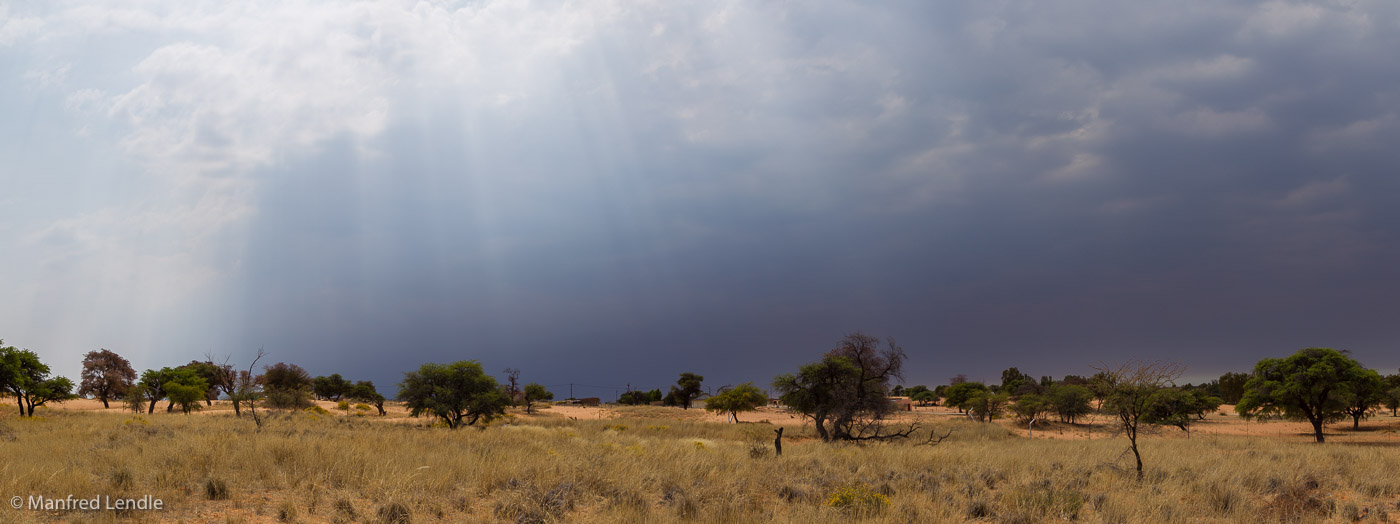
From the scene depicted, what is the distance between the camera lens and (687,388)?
328 ft

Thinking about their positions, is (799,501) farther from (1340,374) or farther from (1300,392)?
(1340,374)

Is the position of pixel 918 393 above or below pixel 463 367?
below

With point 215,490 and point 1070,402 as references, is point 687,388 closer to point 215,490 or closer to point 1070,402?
point 1070,402

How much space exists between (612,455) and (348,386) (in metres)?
86.1

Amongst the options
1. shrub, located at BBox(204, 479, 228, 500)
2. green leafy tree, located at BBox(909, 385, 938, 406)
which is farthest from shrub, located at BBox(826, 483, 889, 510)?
green leafy tree, located at BBox(909, 385, 938, 406)

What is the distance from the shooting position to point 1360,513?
11977 millimetres

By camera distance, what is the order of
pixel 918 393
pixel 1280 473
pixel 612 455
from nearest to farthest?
1. pixel 612 455
2. pixel 1280 473
3. pixel 918 393

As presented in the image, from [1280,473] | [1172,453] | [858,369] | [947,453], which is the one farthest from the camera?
[858,369]

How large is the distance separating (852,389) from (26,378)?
175 feet

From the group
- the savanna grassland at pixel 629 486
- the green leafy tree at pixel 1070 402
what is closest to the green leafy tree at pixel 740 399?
the green leafy tree at pixel 1070 402

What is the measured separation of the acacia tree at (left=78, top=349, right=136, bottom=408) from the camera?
6638cm

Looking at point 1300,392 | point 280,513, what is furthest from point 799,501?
point 1300,392

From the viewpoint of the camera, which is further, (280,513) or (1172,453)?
(1172,453)

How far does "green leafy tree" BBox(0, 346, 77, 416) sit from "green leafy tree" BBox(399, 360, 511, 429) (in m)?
26.7
